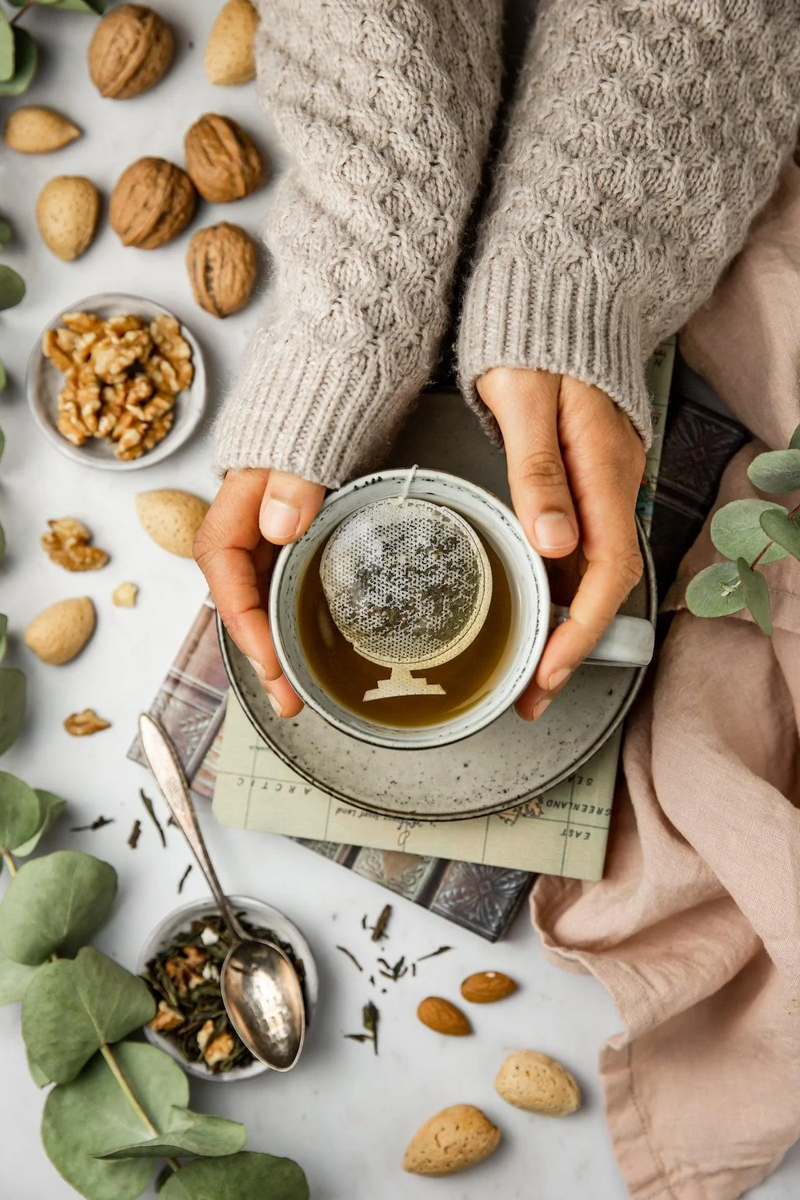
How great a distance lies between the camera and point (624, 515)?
59 centimetres

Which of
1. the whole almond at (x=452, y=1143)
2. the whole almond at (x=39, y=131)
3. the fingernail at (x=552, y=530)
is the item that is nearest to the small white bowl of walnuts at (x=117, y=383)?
the whole almond at (x=39, y=131)

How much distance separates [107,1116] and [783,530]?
2.10 feet

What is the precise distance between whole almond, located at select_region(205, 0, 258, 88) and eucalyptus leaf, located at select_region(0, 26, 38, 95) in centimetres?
15

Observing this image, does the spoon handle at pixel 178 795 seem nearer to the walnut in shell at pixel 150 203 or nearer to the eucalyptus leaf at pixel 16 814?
the eucalyptus leaf at pixel 16 814

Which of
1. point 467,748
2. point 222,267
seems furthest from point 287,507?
point 222,267

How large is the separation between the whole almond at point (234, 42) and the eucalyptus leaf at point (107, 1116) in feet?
2.58

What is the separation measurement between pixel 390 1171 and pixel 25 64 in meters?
0.96

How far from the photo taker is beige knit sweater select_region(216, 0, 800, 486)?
0.58 metres

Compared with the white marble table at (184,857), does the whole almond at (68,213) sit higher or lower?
higher

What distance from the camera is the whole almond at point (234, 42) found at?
0.80 m

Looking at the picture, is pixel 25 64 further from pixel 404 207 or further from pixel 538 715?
pixel 538 715

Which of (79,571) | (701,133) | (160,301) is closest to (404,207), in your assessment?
(701,133)

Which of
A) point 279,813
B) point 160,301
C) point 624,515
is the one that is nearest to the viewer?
point 624,515

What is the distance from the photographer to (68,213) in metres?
0.80
